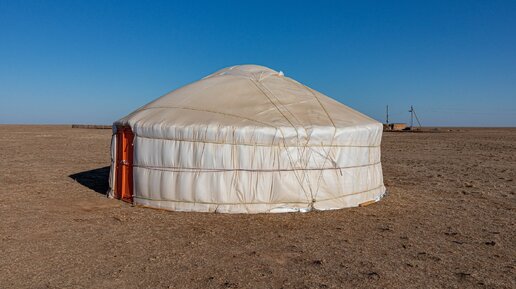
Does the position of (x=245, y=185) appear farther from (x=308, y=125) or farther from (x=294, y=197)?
(x=308, y=125)

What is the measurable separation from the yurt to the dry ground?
0.32 metres

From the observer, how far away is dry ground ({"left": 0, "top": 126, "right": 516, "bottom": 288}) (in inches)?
177

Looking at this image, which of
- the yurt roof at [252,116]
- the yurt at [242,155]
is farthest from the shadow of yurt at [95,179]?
the yurt roof at [252,116]

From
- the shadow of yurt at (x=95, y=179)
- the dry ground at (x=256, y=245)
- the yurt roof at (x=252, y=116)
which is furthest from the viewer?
the shadow of yurt at (x=95, y=179)

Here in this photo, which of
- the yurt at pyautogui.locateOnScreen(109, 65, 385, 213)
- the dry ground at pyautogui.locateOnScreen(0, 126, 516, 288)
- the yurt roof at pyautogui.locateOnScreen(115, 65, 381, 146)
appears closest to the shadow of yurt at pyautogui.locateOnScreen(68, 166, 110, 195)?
the dry ground at pyautogui.locateOnScreen(0, 126, 516, 288)

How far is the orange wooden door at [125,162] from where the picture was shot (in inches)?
314

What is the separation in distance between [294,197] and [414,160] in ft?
37.8

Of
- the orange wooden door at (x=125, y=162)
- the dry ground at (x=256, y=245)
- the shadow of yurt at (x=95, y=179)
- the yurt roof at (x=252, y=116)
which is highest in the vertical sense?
the yurt roof at (x=252, y=116)

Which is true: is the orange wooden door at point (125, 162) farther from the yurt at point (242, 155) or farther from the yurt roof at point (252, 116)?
the yurt roof at point (252, 116)

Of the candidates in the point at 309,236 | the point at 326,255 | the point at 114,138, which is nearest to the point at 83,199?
the point at 114,138

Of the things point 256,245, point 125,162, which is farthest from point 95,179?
point 256,245

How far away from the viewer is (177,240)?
5.78 meters

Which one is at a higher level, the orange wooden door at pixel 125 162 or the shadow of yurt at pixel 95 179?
the orange wooden door at pixel 125 162

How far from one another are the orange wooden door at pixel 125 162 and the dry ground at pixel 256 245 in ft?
1.21
